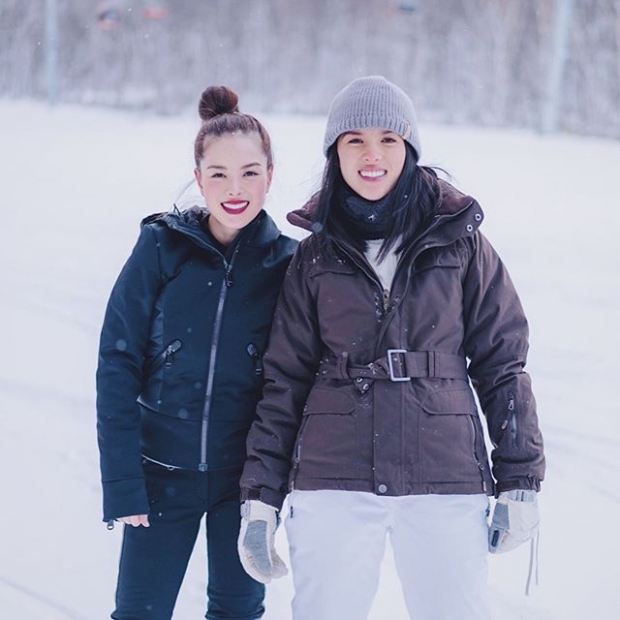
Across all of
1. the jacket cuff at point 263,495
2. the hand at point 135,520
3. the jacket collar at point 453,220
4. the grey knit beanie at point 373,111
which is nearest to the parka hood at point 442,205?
the jacket collar at point 453,220

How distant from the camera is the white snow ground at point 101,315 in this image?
2631 mm

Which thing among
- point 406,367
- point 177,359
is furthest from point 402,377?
point 177,359

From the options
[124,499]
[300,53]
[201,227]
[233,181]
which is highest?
[300,53]

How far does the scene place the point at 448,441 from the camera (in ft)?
5.49

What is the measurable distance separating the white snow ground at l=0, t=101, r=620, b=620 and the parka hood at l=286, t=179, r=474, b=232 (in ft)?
0.66

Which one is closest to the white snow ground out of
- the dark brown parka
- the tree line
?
the dark brown parka

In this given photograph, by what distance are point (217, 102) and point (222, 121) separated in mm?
84

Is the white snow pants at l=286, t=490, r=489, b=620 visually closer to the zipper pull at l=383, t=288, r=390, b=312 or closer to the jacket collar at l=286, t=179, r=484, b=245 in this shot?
the zipper pull at l=383, t=288, r=390, b=312

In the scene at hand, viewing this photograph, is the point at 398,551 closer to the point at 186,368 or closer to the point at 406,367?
the point at 406,367

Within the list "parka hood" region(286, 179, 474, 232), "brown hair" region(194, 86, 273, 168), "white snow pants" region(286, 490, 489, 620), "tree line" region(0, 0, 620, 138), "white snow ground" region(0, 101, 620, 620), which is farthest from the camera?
"tree line" region(0, 0, 620, 138)

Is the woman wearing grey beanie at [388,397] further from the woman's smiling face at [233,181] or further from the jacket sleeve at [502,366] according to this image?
the woman's smiling face at [233,181]

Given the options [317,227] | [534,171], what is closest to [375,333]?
[317,227]

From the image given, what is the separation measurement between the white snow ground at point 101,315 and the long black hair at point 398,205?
0.22 metres

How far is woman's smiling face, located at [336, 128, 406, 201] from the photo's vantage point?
1764 millimetres
